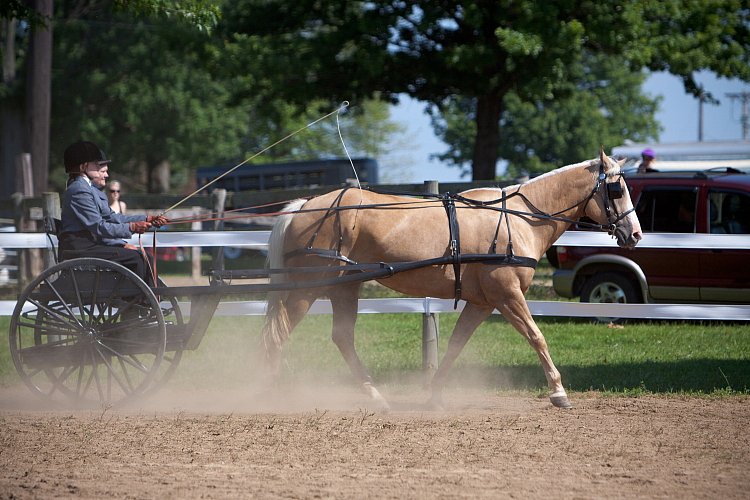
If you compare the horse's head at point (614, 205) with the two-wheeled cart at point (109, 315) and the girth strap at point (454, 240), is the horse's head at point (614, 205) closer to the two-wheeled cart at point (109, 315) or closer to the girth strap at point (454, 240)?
the two-wheeled cart at point (109, 315)

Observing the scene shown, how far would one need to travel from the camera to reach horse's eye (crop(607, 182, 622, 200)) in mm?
7668

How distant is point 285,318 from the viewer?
7.73 m

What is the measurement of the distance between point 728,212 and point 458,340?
5.18 metres

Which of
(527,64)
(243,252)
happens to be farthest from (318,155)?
(527,64)

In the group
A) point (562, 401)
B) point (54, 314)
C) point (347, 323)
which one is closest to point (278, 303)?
point (347, 323)

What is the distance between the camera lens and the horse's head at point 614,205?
7691 mm

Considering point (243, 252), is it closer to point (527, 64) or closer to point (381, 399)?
point (527, 64)

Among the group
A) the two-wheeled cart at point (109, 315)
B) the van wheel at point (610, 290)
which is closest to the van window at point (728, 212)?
the van wheel at point (610, 290)

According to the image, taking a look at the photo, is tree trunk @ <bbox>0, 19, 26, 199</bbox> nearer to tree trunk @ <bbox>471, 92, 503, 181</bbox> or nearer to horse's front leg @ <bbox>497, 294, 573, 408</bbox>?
tree trunk @ <bbox>471, 92, 503, 181</bbox>

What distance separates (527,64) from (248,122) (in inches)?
1200

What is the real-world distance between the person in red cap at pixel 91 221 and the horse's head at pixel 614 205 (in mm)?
3492

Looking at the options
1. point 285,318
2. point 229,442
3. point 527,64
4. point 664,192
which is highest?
point 527,64

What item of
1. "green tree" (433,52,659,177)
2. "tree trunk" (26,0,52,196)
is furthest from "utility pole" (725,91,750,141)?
"tree trunk" (26,0,52,196)

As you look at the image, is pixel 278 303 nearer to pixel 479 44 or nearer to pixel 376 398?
pixel 376 398
